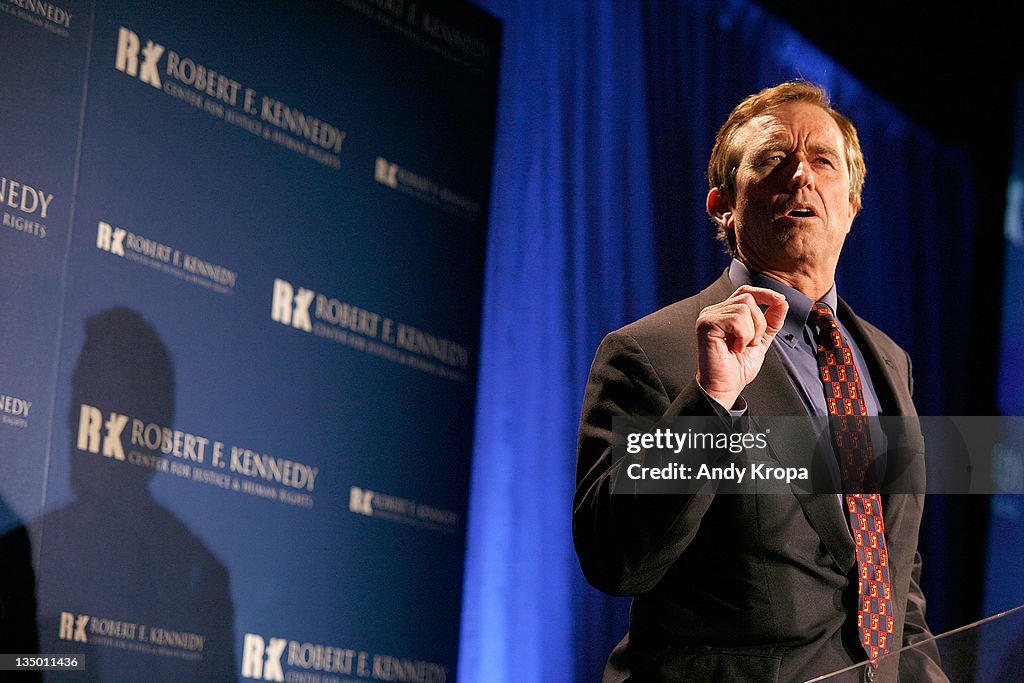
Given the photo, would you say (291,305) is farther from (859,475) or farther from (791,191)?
(859,475)

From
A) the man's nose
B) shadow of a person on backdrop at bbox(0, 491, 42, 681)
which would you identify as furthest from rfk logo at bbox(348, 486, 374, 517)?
the man's nose

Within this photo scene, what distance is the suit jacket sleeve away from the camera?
174 centimetres

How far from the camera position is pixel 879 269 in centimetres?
579

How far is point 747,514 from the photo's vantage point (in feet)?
6.05

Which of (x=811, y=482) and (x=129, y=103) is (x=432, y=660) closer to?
(x=129, y=103)

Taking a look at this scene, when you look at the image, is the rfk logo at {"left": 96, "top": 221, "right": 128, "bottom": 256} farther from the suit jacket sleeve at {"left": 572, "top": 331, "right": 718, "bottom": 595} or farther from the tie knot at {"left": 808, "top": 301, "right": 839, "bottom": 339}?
the tie knot at {"left": 808, "top": 301, "right": 839, "bottom": 339}

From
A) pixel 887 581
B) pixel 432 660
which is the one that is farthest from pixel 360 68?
pixel 887 581

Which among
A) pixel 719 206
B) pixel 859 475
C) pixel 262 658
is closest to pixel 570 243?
pixel 262 658

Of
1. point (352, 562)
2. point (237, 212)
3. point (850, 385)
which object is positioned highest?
point (237, 212)

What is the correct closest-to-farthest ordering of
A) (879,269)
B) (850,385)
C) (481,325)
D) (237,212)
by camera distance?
(850,385) < (237,212) < (481,325) < (879,269)

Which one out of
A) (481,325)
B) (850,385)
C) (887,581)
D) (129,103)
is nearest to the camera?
(887,581)

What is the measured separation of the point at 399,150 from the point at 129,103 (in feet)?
3.29

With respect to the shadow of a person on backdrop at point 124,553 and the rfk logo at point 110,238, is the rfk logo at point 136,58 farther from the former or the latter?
the shadow of a person on backdrop at point 124,553

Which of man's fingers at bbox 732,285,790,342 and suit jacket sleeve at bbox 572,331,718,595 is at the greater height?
man's fingers at bbox 732,285,790,342
